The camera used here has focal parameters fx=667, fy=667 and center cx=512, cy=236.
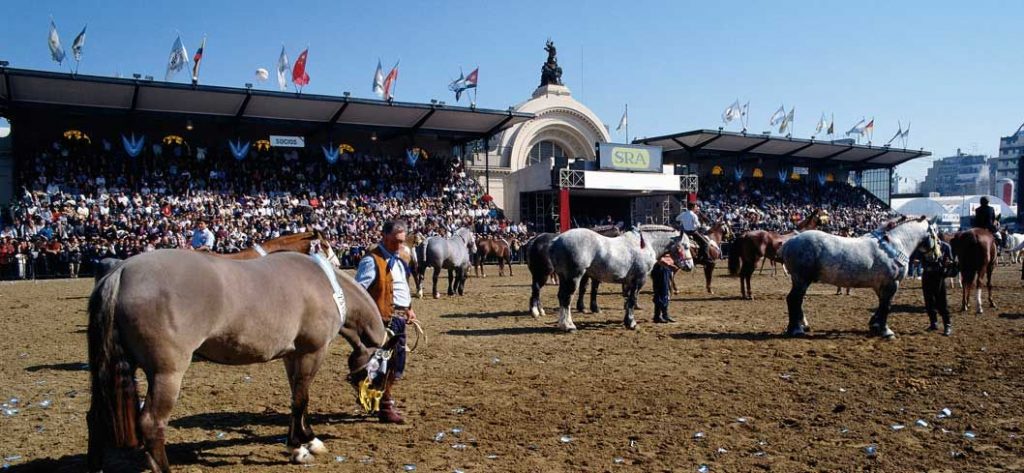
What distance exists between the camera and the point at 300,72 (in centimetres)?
3216

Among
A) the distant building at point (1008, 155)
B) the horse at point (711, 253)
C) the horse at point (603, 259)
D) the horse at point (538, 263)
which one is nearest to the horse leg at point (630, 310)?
the horse at point (603, 259)

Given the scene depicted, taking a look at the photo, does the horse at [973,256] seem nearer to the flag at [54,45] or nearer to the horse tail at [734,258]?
the horse tail at [734,258]

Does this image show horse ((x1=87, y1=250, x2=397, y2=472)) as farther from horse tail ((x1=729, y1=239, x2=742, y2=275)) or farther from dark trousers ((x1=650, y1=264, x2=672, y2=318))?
horse tail ((x1=729, y1=239, x2=742, y2=275))

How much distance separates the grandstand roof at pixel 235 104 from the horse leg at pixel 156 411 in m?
28.1

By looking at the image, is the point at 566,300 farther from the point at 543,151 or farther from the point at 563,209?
the point at 543,151

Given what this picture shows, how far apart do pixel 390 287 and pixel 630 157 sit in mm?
34781

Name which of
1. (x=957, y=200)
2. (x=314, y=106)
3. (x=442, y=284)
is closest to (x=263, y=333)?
(x=442, y=284)

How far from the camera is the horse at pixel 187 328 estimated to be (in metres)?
4.03

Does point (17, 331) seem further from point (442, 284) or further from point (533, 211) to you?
point (533, 211)

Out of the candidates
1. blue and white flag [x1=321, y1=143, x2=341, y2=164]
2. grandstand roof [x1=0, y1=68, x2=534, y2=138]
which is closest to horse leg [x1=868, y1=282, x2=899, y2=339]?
grandstand roof [x1=0, y1=68, x2=534, y2=138]

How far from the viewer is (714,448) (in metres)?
5.28

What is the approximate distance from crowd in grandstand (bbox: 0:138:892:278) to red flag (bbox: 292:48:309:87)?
5128mm

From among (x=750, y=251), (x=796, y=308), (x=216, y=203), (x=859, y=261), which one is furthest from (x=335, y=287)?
(x=216, y=203)

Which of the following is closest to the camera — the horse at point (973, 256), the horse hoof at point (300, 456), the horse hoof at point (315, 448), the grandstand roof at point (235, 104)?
the horse hoof at point (300, 456)
